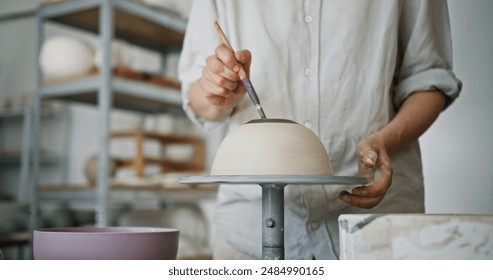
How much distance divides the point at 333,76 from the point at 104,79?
106cm

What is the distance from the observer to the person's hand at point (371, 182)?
1.77 ft

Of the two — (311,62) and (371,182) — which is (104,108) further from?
(371,182)

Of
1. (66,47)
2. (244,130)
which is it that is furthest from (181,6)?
(244,130)

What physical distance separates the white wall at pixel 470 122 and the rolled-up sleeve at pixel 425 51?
46mm

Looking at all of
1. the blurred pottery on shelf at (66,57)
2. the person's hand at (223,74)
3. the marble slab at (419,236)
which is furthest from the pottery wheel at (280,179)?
the blurred pottery on shelf at (66,57)

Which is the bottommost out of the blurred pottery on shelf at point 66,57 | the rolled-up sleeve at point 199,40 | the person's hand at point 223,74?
the person's hand at point 223,74

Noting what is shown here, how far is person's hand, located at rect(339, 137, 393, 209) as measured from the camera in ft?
1.77

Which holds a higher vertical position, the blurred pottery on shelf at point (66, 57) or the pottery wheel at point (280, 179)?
the blurred pottery on shelf at point (66, 57)

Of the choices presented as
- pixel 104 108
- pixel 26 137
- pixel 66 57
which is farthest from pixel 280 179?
pixel 26 137

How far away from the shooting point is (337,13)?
710mm

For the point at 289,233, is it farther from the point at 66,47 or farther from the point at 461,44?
the point at 66,47

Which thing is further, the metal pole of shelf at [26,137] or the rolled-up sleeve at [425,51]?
the metal pole of shelf at [26,137]

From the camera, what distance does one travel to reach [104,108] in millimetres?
1610

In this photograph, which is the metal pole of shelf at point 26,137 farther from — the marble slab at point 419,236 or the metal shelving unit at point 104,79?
the marble slab at point 419,236
